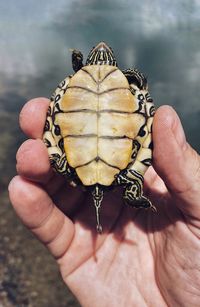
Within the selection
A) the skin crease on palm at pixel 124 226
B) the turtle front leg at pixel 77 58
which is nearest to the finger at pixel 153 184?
the skin crease on palm at pixel 124 226

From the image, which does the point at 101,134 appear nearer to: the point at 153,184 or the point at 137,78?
the point at 137,78

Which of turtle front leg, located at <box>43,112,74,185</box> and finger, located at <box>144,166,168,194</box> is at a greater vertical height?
turtle front leg, located at <box>43,112,74,185</box>

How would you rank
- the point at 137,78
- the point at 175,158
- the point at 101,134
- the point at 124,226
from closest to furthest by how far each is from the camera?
the point at 175,158 → the point at 101,134 → the point at 137,78 → the point at 124,226

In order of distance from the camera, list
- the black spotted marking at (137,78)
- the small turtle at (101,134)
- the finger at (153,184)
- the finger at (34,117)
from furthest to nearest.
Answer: the finger at (153,184), the black spotted marking at (137,78), the finger at (34,117), the small turtle at (101,134)

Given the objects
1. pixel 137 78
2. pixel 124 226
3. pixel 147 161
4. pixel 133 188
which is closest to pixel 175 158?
pixel 147 161

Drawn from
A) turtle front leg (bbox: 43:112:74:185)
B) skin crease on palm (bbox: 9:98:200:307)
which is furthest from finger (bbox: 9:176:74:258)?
turtle front leg (bbox: 43:112:74:185)

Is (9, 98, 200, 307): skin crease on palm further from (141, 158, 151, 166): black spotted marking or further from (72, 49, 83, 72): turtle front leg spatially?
(72, 49, 83, 72): turtle front leg

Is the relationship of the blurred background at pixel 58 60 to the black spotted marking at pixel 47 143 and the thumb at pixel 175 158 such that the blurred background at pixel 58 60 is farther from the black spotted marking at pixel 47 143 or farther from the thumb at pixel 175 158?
the thumb at pixel 175 158
